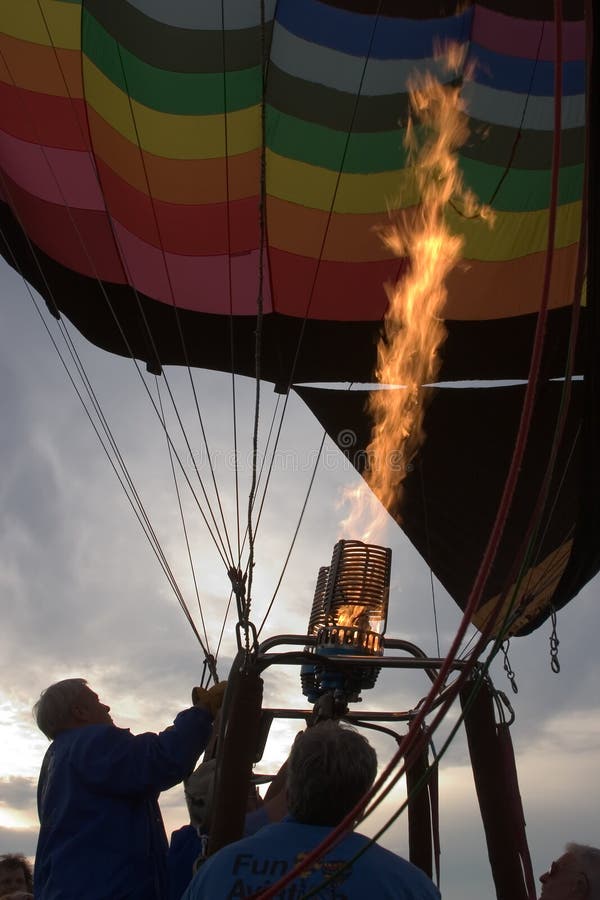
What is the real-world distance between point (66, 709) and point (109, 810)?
26 centimetres

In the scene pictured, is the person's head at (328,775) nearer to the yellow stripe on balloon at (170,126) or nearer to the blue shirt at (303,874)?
the blue shirt at (303,874)

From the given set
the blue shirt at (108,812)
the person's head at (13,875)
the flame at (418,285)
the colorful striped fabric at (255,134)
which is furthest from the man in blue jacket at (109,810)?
the colorful striped fabric at (255,134)

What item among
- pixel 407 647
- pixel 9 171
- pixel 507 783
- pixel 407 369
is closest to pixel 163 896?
pixel 507 783

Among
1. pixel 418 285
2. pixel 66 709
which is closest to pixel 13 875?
pixel 66 709

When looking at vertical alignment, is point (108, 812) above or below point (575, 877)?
above

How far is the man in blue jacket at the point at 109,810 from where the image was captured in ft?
6.20

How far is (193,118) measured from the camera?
4.95 meters

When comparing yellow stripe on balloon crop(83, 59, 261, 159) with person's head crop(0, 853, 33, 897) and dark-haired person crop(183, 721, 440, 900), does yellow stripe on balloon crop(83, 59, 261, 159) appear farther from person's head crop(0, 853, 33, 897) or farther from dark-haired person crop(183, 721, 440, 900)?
dark-haired person crop(183, 721, 440, 900)

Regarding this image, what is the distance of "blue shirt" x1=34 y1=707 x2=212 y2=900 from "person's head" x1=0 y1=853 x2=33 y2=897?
1.28 m

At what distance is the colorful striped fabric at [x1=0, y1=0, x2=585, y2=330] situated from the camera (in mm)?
4770

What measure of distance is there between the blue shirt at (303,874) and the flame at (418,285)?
2.63 m

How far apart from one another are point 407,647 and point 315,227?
3.38 meters

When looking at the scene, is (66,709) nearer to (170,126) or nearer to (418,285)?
(170,126)

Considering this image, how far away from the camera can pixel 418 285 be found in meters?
5.81
